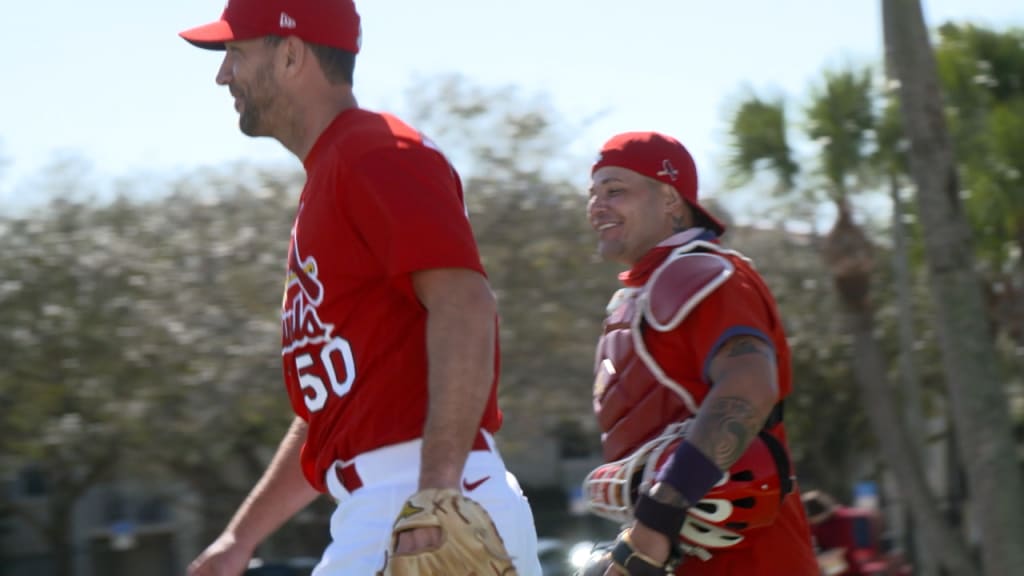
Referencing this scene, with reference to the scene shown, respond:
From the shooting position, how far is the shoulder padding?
3.42 m

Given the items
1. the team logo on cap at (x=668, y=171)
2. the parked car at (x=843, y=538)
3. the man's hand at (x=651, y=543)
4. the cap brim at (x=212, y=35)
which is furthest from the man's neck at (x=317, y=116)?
the parked car at (x=843, y=538)

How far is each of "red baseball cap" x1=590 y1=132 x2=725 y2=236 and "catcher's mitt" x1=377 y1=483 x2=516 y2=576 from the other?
1.42 meters

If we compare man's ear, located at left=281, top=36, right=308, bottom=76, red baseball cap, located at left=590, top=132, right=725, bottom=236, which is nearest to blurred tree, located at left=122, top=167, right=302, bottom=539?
red baseball cap, located at left=590, top=132, right=725, bottom=236

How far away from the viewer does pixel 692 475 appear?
3.20 metres

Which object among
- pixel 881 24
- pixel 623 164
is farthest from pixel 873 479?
pixel 623 164

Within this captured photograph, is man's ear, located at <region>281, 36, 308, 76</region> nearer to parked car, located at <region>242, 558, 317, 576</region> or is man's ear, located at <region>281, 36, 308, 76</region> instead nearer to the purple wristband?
the purple wristband

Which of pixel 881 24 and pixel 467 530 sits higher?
pixel 881 24

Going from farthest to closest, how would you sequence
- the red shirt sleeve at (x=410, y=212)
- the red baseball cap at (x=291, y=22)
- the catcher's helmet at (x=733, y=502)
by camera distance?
the catcher's helmet at (x=733, y=502) → the red baseball cap at (x=291, y=22) → the red shirt sleeve at (x=410, y=212)

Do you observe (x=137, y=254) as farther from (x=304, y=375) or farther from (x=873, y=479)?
(x=873, y=479)

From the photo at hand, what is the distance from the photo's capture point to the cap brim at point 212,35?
10.3 ft

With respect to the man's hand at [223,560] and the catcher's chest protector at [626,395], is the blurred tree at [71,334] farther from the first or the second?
the catcher's chest protector at [626,395]

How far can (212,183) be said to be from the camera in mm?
15375

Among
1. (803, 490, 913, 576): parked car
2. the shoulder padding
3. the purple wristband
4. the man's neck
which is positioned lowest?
(803, 490, 913, 576): parked car

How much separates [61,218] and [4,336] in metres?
1.33
